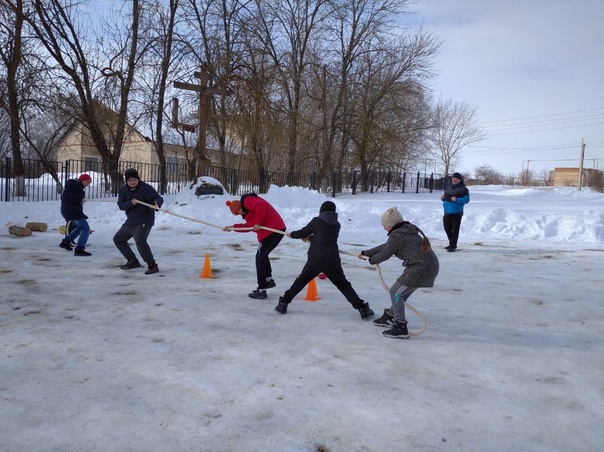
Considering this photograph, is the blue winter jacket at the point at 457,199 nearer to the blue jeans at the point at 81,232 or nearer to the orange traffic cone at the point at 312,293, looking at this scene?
the orange traffic cone at the point at 312,293

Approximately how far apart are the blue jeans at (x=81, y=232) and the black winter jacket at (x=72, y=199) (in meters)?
0.11

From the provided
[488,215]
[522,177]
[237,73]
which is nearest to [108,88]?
→ [237,73]

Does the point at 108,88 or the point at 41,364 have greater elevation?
the point at 108,88

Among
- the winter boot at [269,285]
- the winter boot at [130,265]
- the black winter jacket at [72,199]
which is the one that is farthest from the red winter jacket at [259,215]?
the black winter jacket at [72,199]

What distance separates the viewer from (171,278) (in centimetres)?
731

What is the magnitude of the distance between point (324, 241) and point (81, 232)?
5788 millimetres

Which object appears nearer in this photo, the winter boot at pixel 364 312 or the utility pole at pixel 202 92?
the winter boot at pixel 364 312

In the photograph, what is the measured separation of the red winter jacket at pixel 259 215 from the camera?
20.8ft

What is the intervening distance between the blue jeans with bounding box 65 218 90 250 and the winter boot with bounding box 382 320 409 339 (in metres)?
6.46

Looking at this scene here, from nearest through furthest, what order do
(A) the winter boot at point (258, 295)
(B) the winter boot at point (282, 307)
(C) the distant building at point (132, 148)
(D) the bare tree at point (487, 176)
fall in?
(B) the winter boot at point (282, 307) → (A) the winter boot at point (258, 295) → (C) the distant building at point (132, 148) → (D) the bare tree at point (487, 176)

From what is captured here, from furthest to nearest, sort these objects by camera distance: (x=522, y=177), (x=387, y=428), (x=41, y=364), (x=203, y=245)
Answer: (x=522, y=177)
(x=203, y=245)
(x=41, y=364)
(x=387, y=428)

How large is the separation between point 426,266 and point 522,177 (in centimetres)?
7824

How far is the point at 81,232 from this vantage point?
29.9 feet

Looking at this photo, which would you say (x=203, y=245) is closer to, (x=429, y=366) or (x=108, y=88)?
(x=429, y=366)
